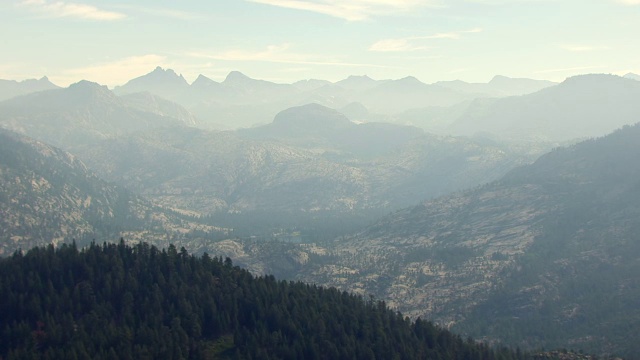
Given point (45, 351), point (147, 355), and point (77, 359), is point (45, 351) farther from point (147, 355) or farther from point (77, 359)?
point (147, 355)

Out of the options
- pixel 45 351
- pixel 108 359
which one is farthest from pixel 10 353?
pixel 108 359

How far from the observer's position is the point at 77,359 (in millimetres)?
191250

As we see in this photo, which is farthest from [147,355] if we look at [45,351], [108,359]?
[45,351]

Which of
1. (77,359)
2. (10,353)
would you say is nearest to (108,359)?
(77,359)

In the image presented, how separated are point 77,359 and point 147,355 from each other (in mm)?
19997

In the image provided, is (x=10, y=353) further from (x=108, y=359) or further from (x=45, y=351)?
(x=108, y=359)

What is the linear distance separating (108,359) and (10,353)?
92.6 ft

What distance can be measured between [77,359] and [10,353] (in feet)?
64.6

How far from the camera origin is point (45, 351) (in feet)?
646

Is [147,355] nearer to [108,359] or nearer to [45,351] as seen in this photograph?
[108,359]

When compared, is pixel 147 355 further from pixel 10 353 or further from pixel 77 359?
pixel 10 353

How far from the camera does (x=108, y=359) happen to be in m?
193

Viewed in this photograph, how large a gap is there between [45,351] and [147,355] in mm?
30619

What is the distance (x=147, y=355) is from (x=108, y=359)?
447 inches
